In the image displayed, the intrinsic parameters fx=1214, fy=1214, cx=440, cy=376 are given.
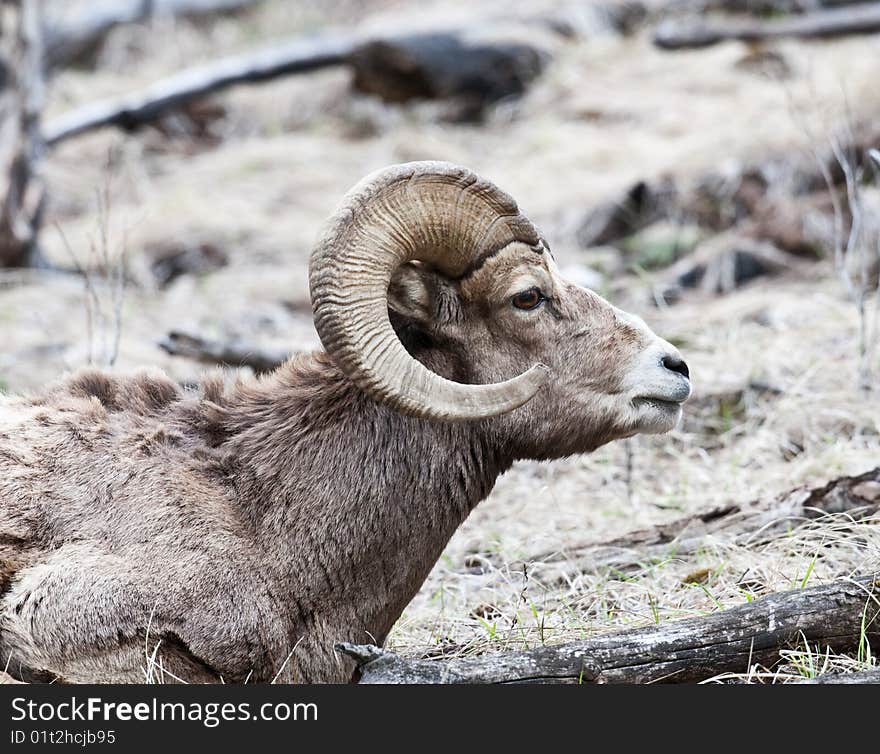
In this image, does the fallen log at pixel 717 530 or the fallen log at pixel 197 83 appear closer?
the fallen log at pixel 717 530

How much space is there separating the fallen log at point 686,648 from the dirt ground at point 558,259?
6.5 inches

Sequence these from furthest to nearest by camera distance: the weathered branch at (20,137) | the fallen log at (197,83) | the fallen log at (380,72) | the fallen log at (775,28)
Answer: the fallen log at (380,72), the fallen log at (197,83), the fallen log at (775,28), the weathered branch at (20,137)

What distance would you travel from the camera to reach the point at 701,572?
7.29 metres

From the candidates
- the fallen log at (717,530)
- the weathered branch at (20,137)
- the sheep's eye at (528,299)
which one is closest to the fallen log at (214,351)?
the fallen log at (717,530)

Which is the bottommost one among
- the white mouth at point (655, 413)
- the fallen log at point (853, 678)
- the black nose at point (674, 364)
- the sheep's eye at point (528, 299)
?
the fallen log at point (853, 678)

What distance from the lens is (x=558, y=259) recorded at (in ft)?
49.8

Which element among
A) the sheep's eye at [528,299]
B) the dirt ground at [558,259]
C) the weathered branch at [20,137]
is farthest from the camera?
the weathered branch at [20,137]

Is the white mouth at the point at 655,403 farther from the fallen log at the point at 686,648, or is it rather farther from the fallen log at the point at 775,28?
the fallen log at the point at 775,28

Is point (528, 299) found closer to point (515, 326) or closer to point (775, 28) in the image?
point (515, 326)

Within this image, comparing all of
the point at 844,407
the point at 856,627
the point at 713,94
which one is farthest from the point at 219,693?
the point at 713,94

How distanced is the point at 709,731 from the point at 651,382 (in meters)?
1.91

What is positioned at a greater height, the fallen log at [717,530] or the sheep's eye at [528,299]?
the sheep's eye at [528,299]

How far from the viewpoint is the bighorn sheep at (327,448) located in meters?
5.66

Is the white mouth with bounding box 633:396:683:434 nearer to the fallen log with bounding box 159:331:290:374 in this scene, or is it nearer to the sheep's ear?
the sheep's ear
